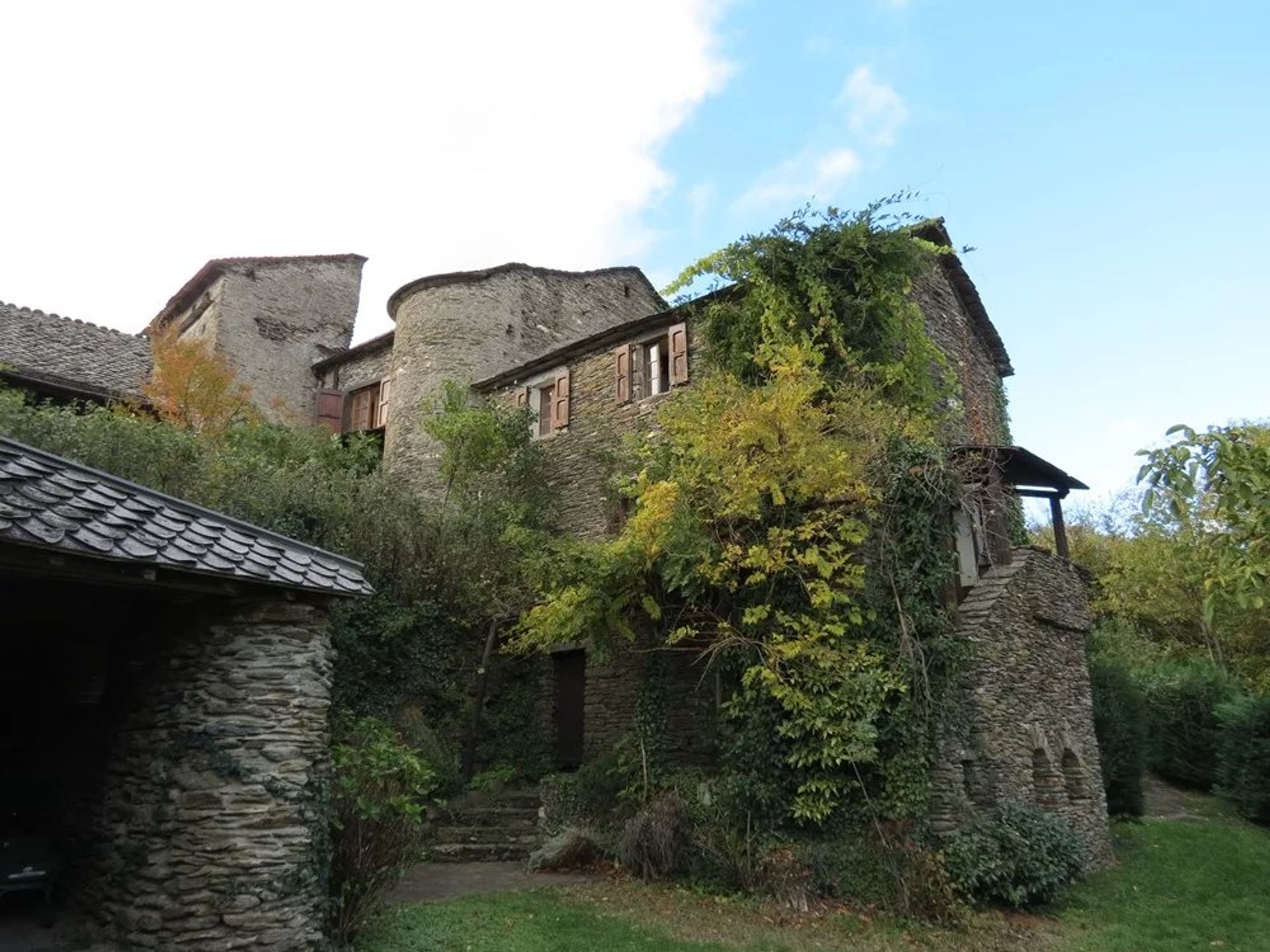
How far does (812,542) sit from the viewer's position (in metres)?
10.2

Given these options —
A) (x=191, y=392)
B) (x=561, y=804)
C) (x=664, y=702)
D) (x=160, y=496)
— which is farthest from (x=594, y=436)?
(x=160, y=496)

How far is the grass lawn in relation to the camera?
288 inches

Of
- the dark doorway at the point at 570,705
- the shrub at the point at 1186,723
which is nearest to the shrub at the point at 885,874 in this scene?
the dark doorway at the point at 570,705

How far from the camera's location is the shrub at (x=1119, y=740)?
14320mm

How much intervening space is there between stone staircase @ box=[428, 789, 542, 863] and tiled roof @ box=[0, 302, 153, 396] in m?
11.2

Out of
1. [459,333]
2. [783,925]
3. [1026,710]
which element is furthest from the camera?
[459,333]

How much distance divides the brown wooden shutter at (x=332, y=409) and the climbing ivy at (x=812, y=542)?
37.5 ft

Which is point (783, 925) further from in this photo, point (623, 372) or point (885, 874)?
point (623, 372)

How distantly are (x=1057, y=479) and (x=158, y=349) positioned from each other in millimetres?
17122

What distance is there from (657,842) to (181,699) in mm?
5615

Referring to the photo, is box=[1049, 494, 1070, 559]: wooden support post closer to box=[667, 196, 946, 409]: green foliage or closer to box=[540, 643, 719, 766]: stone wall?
box=[667, 196, 946, 409]: green foliage

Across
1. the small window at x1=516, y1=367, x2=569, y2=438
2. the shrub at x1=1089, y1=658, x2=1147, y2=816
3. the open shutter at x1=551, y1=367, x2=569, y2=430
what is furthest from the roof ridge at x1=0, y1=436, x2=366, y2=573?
the shrub at x1=1089, y1=658, x2=1147, y2=816

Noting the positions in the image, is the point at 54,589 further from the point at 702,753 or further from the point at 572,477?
the point at 572,477

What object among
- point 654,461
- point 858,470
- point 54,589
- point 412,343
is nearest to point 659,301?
point 412,343
